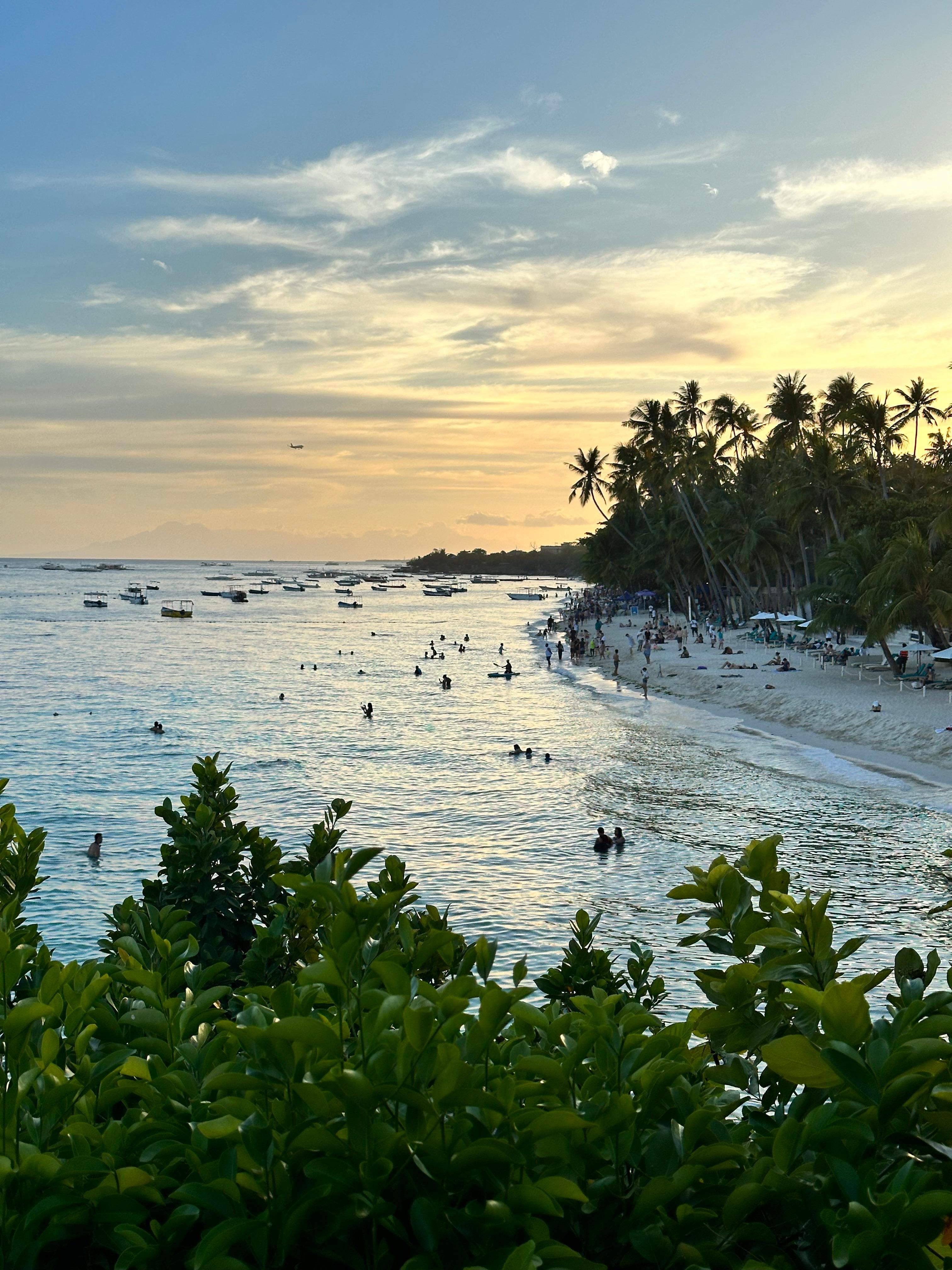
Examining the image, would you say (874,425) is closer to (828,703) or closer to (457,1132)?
(828,703)

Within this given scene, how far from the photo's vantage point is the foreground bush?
2.04 m

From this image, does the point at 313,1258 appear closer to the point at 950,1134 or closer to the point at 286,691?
the point at 950,1134

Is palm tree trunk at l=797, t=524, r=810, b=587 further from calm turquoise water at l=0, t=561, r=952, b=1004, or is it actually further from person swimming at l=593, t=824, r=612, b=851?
person swimming at l=593, t=824, r=612, b=851

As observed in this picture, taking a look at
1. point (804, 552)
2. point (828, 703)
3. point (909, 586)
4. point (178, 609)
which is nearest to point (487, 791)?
point (828, 703)

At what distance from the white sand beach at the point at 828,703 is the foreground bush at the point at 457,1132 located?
29.9 meters

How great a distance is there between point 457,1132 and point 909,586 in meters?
43.4

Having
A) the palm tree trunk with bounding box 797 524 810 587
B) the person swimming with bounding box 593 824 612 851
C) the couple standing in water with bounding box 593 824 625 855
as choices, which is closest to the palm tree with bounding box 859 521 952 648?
the couple standing in water with bounding box 593 824 625 855

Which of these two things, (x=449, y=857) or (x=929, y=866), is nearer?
(x=929, y=866)

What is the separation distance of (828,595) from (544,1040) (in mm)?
50676

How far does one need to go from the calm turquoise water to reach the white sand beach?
1.63m

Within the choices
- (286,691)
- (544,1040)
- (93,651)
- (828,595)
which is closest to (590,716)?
(828,595)

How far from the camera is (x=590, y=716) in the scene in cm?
4453

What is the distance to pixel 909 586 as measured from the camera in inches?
1615

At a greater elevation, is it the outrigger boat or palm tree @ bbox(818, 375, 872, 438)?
palm tree @ bbox(818, 375, 872, 438)
